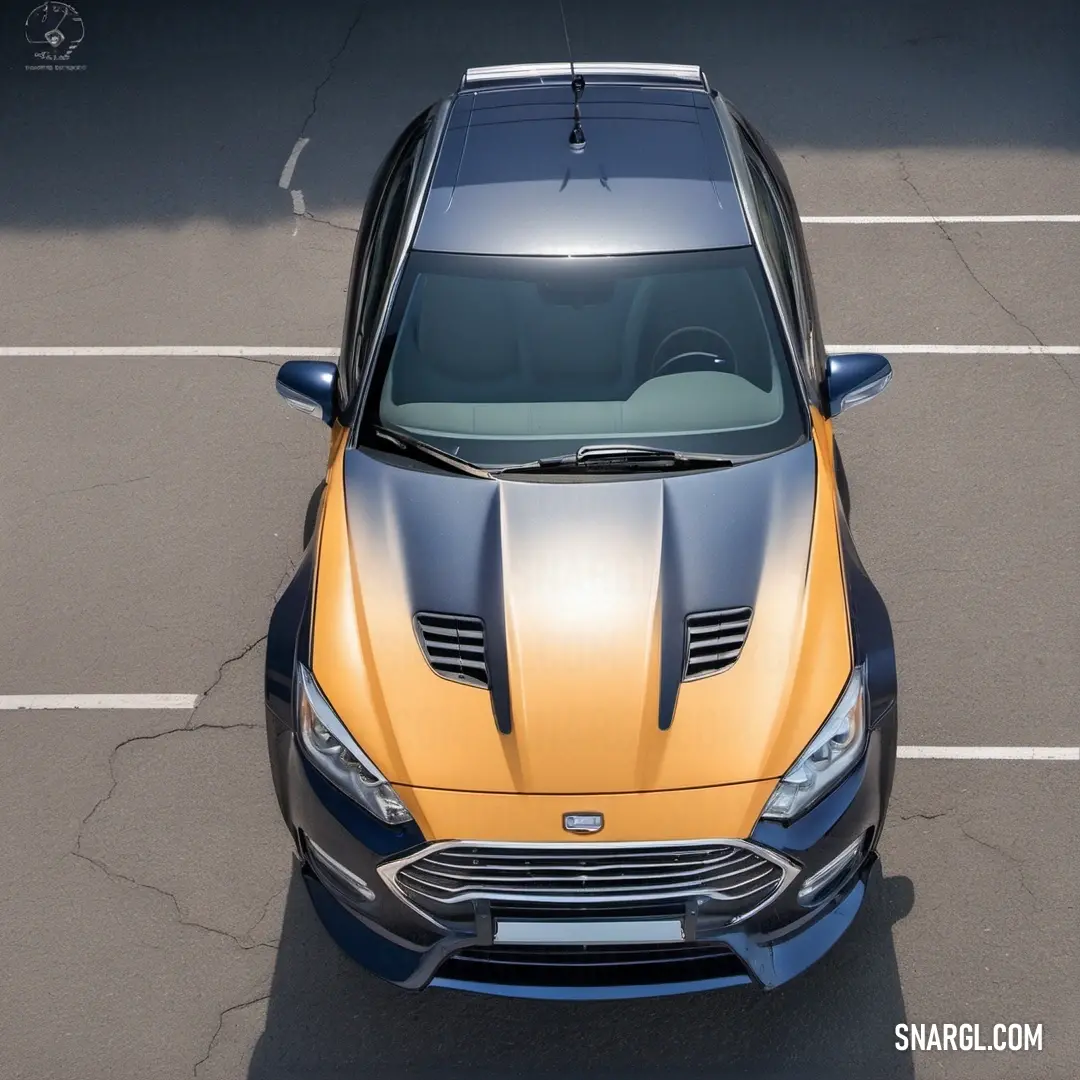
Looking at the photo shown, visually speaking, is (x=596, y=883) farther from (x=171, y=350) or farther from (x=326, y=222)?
(x=326, y=222)

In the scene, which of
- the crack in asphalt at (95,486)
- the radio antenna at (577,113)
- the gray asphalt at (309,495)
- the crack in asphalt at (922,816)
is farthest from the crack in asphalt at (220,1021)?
the radio antenna at (577,113)

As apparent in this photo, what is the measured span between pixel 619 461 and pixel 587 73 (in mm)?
2481

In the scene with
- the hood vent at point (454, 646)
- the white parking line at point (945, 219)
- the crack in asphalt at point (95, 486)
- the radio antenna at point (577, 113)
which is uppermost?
the radio antenna at point (577, 113)

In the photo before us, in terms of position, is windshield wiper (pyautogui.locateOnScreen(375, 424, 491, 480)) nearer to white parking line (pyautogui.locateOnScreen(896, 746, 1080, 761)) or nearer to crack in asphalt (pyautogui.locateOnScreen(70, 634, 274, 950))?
crack in asphalt (pyautogui.locateOnScreen(70, 634, 274, 950))

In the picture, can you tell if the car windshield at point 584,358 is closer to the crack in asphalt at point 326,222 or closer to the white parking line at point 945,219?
the crack in asphalt at point 326,222

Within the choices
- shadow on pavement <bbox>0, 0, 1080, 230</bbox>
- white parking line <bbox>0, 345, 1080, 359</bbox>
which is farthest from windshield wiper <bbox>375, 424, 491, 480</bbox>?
shadow on pavement <bbox>0, 0, 1080, 230</bbox>

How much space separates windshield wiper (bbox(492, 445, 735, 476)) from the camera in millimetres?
4637

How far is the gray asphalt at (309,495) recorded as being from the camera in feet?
14.9

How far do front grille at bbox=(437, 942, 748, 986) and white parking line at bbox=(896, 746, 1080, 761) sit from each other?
1712 millimetres

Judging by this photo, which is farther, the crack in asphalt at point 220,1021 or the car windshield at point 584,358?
the car windshield at point 584,358

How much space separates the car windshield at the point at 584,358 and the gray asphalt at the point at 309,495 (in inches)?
61.8

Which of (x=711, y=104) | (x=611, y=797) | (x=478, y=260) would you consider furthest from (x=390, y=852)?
(x=711, y=104)

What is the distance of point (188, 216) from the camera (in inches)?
348

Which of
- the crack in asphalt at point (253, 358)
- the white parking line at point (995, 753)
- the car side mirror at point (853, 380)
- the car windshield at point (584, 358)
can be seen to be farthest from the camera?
the crack in asphalt at point (253, 358)
